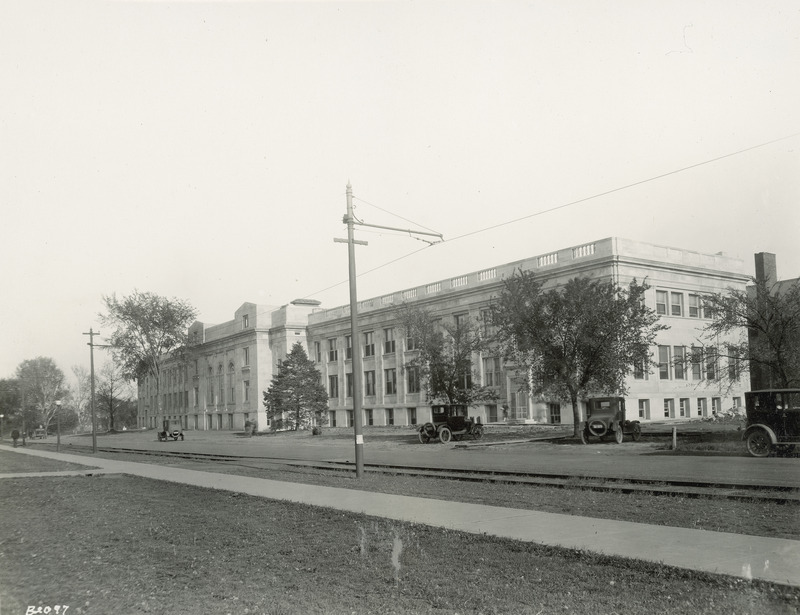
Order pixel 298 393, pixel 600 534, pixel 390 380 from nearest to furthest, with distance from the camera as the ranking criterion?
pixel 600 534 → pixel 390 380 → pixel 298 393

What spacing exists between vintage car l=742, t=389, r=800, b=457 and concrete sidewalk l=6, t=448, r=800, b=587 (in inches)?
448

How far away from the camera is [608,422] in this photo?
95.6 feet

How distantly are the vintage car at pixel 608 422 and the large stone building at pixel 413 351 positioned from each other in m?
3.72

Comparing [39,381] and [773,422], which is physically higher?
[39,381]

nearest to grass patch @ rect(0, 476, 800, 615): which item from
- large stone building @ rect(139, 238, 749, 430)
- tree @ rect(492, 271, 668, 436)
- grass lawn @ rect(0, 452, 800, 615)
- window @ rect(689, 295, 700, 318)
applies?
grass lawn @ rect(0, 452, 800, 615)

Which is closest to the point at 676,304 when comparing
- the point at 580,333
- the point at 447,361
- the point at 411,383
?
the point at 447,361

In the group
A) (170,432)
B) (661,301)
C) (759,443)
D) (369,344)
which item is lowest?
(170,432)

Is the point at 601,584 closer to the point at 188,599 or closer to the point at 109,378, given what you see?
the point at 188,599

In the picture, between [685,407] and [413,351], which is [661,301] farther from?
[413,351]

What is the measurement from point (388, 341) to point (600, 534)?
5386 centimetres

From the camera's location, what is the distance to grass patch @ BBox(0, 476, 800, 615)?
6.21m

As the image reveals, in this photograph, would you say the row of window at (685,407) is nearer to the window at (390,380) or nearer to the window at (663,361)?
the window at (663,361)

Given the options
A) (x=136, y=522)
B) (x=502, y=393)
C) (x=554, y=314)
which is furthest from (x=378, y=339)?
(x=136, y=522)

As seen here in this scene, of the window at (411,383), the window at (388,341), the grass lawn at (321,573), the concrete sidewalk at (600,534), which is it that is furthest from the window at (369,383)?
the grass lawn at (321,573)
